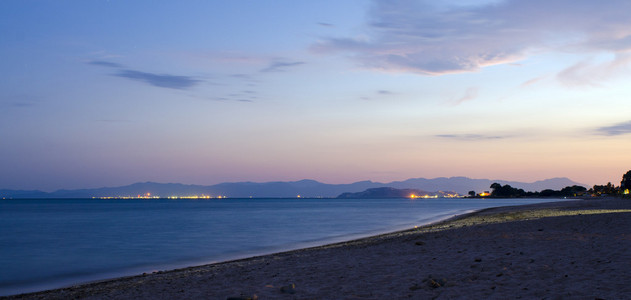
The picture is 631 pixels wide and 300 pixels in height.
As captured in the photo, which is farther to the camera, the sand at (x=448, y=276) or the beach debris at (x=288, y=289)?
the beach debris at (x=288, y=289)

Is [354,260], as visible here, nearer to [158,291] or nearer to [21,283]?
[158,291]

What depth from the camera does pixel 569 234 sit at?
16.0m

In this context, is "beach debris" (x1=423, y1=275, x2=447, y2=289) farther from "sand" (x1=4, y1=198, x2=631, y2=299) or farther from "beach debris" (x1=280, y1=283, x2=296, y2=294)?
"beach debris" (x1=280, y1=283, x2=296, y2=294)

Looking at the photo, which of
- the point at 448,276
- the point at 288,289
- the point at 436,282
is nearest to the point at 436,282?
the point at 436,282

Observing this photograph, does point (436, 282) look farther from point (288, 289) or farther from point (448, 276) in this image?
point (288, 289)

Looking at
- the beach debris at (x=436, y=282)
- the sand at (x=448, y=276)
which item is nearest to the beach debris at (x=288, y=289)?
the sand at (x=448, y=276)

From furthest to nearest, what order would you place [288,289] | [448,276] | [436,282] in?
[448,276] < [288,289] < [436,282]

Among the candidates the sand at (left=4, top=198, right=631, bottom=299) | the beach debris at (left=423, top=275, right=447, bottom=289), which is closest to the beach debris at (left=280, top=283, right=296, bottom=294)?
the sand at (left=4, top=198, right=631, bottom=299)

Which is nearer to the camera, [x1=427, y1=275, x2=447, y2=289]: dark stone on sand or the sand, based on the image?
the sand

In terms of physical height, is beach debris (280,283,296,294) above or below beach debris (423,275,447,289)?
below

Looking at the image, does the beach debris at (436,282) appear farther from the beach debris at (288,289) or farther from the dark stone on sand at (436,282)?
the beach debris at (288,289)

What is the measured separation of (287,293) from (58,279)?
15.6 metres

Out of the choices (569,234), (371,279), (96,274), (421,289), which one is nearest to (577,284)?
(421,289)

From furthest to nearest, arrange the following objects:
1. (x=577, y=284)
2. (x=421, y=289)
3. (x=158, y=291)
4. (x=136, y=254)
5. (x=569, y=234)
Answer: (x=136, y=254) → (x=569, y=234) → (x=158, y=291) → (x=421, y=289) → (x=577, y=284)
